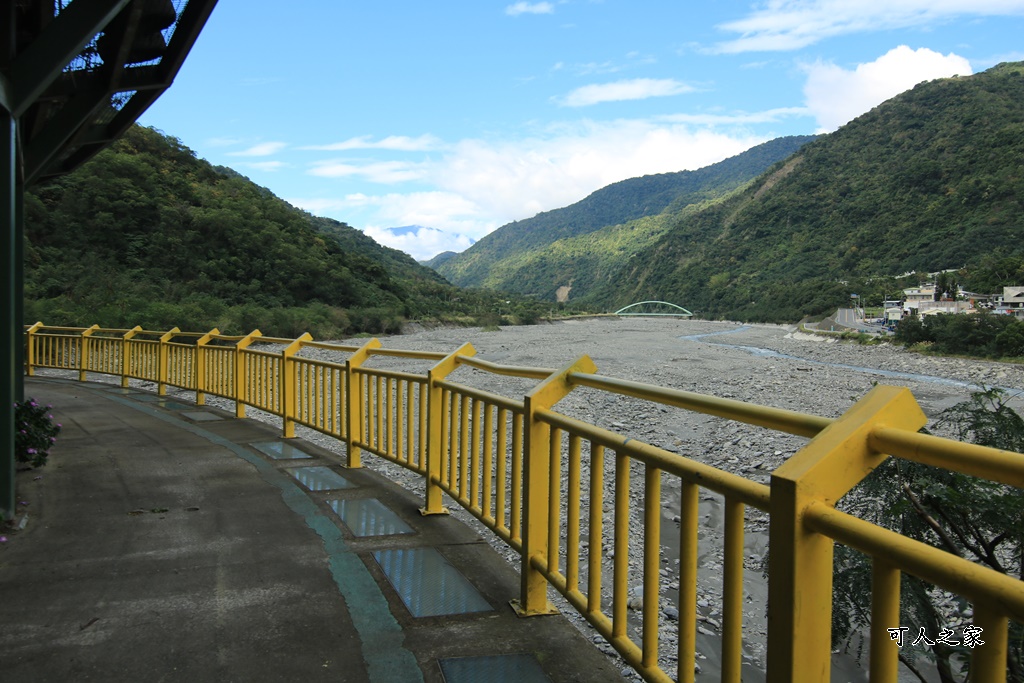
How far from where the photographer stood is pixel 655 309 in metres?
125

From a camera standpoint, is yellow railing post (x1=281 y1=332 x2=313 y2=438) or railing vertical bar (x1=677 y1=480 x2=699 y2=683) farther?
yellow railing post (x1=281 y1=332 x2=313 y2=438)

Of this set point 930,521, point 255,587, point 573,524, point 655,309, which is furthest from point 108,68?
point 655,309

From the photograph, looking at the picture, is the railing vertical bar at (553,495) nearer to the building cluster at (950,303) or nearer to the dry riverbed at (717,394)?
the dry riverbed at (717,394)

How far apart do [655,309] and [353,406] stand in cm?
12225

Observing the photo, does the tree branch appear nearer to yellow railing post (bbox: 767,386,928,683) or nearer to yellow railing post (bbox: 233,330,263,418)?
yellow railing post (bbox: 767,386,928,683)

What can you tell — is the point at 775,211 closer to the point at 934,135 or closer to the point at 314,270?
the point at 934,135

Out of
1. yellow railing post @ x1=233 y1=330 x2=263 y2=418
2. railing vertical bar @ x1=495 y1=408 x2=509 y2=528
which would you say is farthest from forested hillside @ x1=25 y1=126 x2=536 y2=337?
railing vertical bar @ x1=495 y1=408 x2=509 y2=528

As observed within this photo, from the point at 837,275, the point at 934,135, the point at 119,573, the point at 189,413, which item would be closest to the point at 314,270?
the point at 189,413

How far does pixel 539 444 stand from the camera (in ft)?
10.1

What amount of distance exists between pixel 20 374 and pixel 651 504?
8.25 metres

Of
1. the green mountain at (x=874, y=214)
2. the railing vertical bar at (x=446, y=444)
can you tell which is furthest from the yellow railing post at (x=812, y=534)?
the green mountain at (x=874, y=214)

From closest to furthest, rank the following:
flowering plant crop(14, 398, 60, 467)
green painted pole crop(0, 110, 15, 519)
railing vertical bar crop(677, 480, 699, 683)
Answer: railing vertical bar crop(677, 480, 699, 683) → green painted pole crop(0, 110, 15, 519) → flowering plant crop(14, 398, 60, 467)

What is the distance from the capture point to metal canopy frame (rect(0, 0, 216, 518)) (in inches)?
161

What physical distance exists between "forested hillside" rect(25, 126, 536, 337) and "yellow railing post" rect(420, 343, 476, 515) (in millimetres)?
22081
